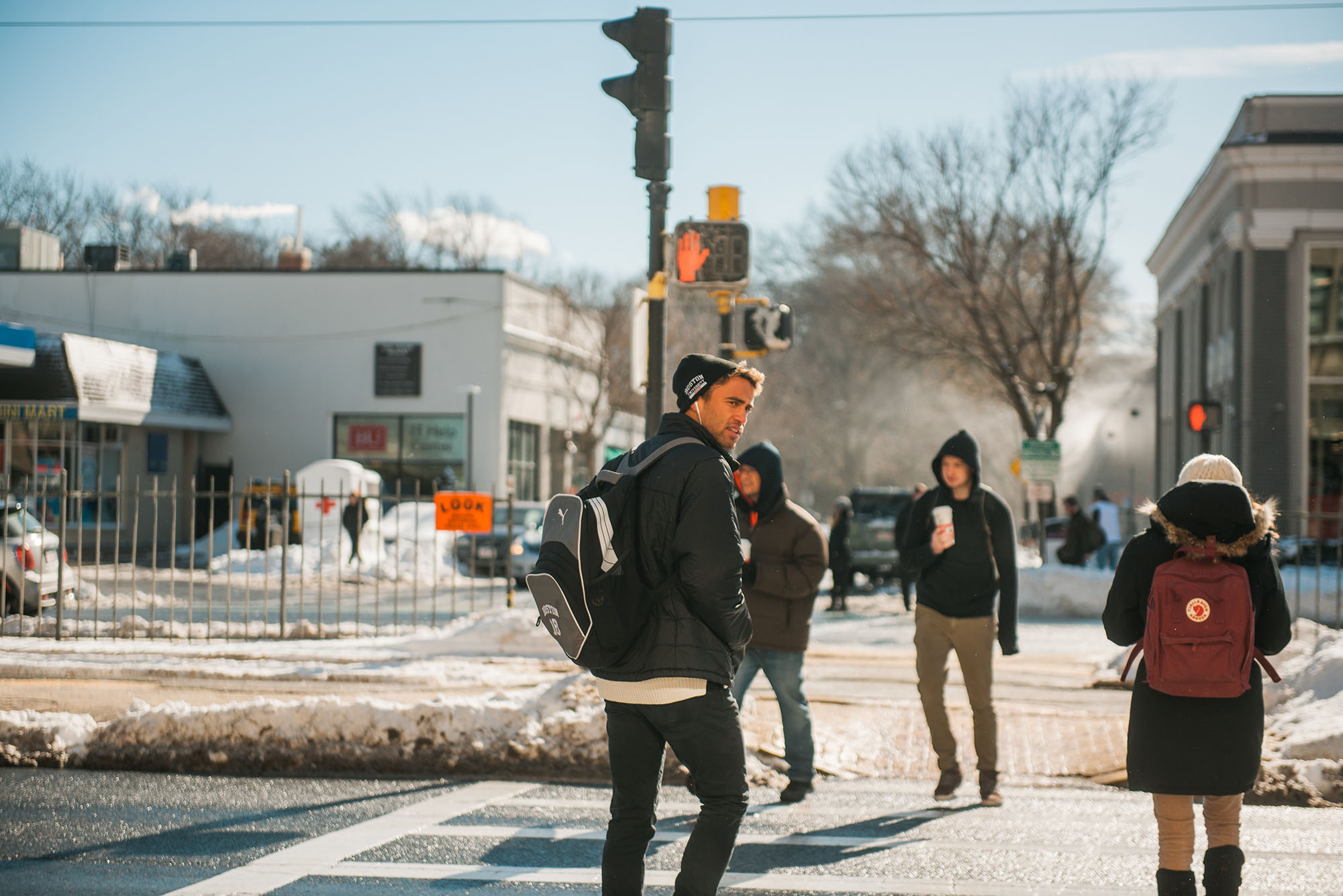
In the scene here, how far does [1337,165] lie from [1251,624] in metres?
25.2

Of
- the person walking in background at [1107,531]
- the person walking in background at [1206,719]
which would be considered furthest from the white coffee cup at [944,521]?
the person walking in background at [1107,531]

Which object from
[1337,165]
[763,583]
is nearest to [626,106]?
[763,583]

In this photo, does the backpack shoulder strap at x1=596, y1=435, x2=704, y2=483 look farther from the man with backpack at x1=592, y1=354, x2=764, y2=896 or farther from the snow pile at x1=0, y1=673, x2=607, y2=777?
the snow pile at x1=0, y1=673, x2=607, y2=777

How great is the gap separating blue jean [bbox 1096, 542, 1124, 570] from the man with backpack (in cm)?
1818

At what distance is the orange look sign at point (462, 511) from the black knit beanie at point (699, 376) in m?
10.0

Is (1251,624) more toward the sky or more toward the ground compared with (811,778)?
more toward the sky

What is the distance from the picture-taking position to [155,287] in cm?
3728

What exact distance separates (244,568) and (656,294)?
1849cm

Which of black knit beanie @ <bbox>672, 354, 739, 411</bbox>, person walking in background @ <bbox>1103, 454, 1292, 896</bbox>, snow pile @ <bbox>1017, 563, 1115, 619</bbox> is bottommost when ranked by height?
snow pile @ <bbox>1017, 563, 1115, 619</bbox>

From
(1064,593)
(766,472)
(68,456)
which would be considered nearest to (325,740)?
(766,472)

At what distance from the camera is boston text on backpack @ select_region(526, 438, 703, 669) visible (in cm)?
383

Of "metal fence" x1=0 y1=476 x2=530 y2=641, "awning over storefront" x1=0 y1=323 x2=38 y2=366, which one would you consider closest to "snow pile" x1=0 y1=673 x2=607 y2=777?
"metal fence" x1=0 y1=476 x2=530 y2=641

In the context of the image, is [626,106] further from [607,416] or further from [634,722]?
[607,416]

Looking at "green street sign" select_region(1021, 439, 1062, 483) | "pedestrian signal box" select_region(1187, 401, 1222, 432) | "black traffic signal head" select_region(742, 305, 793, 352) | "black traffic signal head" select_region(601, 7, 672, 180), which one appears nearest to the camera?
"black traffic signal head" select_region(601, 7, 672, 180)
